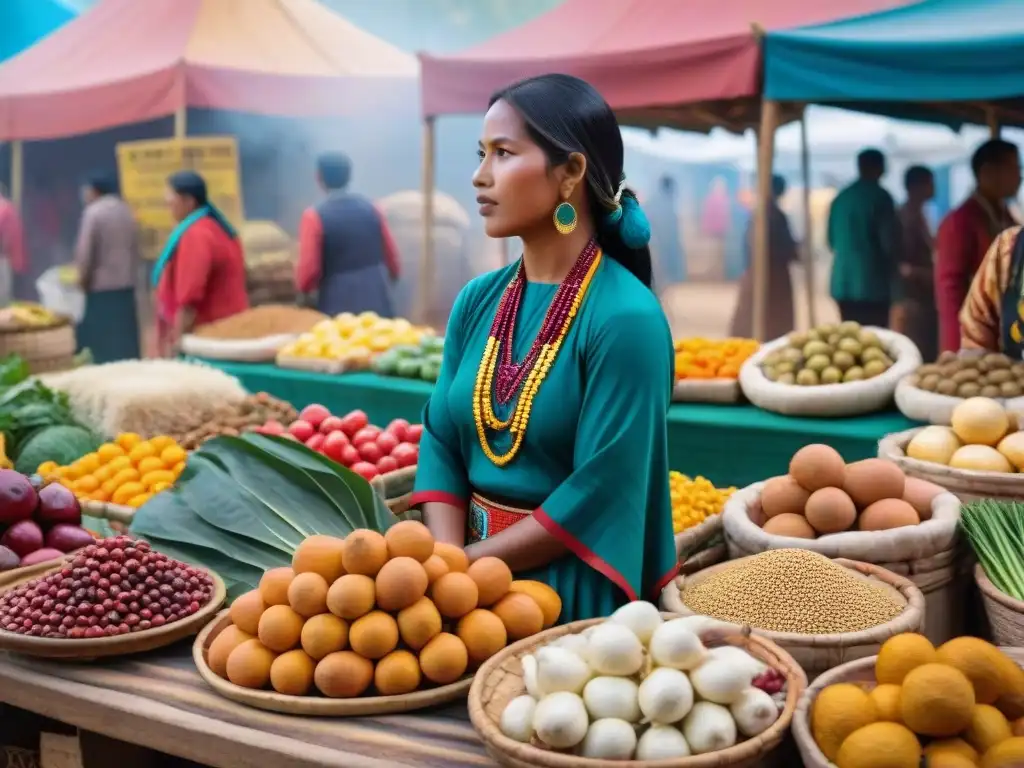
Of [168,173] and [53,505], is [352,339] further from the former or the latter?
[53,505]

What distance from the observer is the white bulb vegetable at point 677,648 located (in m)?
1.46

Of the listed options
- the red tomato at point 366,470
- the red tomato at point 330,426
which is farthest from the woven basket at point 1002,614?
the red tomato at point 330,426

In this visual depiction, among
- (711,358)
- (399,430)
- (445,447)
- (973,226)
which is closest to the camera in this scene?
(445,447)

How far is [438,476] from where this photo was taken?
7.32ft

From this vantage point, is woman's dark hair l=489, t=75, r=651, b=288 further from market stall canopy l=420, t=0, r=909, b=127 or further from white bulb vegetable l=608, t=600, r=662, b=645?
market stall canopy l=420, t=0, r=909, b=127

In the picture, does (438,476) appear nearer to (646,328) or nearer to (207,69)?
(646,328)

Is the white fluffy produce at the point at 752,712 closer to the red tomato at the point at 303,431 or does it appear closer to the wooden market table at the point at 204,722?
the wooden market table at the point at 204,722

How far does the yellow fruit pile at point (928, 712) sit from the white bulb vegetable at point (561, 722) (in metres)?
0.33

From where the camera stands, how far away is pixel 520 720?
1.47 m

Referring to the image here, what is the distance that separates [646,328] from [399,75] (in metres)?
8.27

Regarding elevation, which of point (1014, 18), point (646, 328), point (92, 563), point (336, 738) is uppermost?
point (1014, 18)

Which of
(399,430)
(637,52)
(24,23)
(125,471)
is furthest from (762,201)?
(24,23)

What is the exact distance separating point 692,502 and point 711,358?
5.33ft

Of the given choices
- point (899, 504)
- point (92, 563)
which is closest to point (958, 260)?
point (899, 504)
